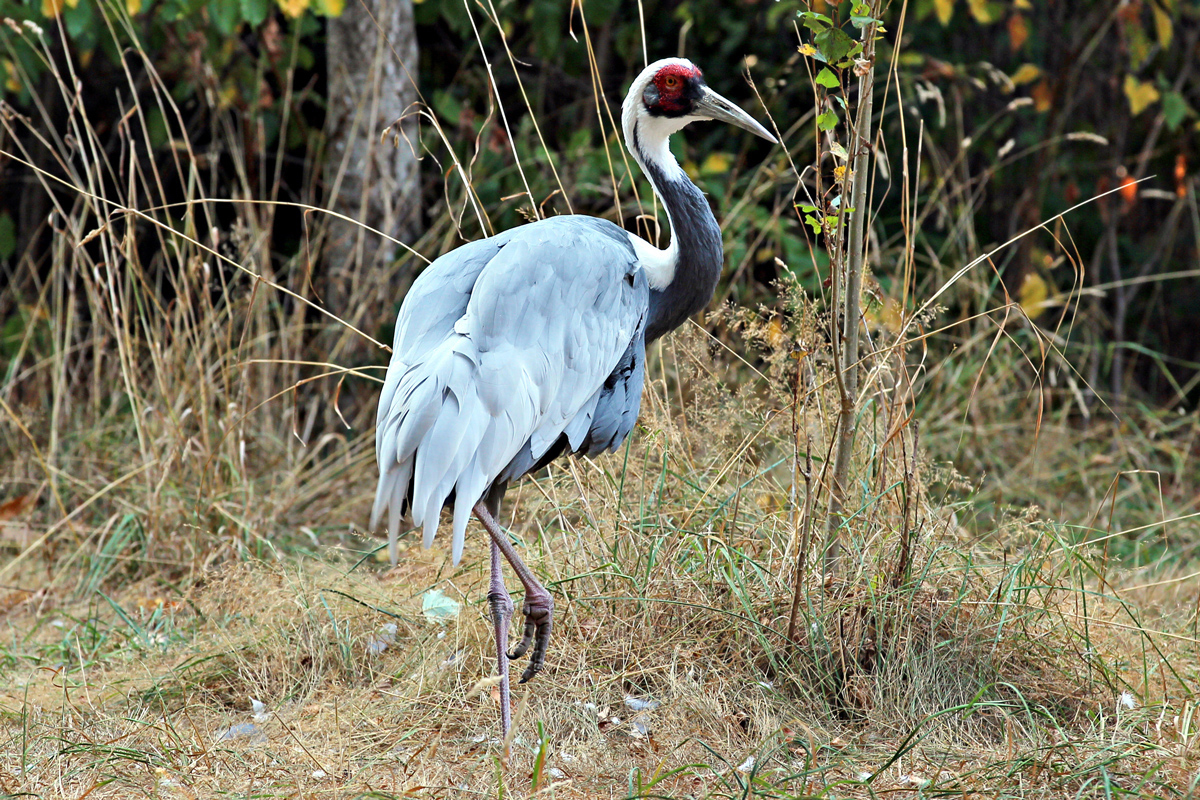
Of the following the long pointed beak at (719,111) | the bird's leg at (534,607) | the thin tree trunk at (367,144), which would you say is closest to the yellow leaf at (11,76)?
the thin tree trunk at (367,144)

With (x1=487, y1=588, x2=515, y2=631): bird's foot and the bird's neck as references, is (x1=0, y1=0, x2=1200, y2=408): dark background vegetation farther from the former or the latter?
(x1=487, y1=588, x2=515, y2=631): bird's foot

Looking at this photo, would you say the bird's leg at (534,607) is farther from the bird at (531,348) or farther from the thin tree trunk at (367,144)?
the thin tree trunk at (367,144)

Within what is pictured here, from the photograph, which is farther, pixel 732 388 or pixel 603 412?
pixel 732 388

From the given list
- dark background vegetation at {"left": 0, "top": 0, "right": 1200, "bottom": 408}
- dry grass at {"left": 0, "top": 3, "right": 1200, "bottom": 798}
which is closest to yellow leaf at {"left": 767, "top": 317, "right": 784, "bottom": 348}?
dry grass at {"left": 0, "top": 3, "right": 1200, "bottom": 798}

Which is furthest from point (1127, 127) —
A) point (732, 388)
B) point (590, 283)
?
point (590, 283)

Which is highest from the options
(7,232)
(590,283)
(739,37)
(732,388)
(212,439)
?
(739,37)

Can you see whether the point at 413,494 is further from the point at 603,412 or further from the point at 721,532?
the point at 721,532

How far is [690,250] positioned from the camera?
10.5 feet

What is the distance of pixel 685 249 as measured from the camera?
320 cm

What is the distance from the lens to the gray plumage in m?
2.65

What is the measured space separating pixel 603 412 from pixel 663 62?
101 centimetres

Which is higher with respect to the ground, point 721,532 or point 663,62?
point 663,62

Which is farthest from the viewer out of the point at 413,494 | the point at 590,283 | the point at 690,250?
the point at 690,250

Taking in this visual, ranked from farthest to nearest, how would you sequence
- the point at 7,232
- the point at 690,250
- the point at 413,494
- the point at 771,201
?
the point at 771,201, the point at 7,232, the point at 690,250, the point at 413,494
